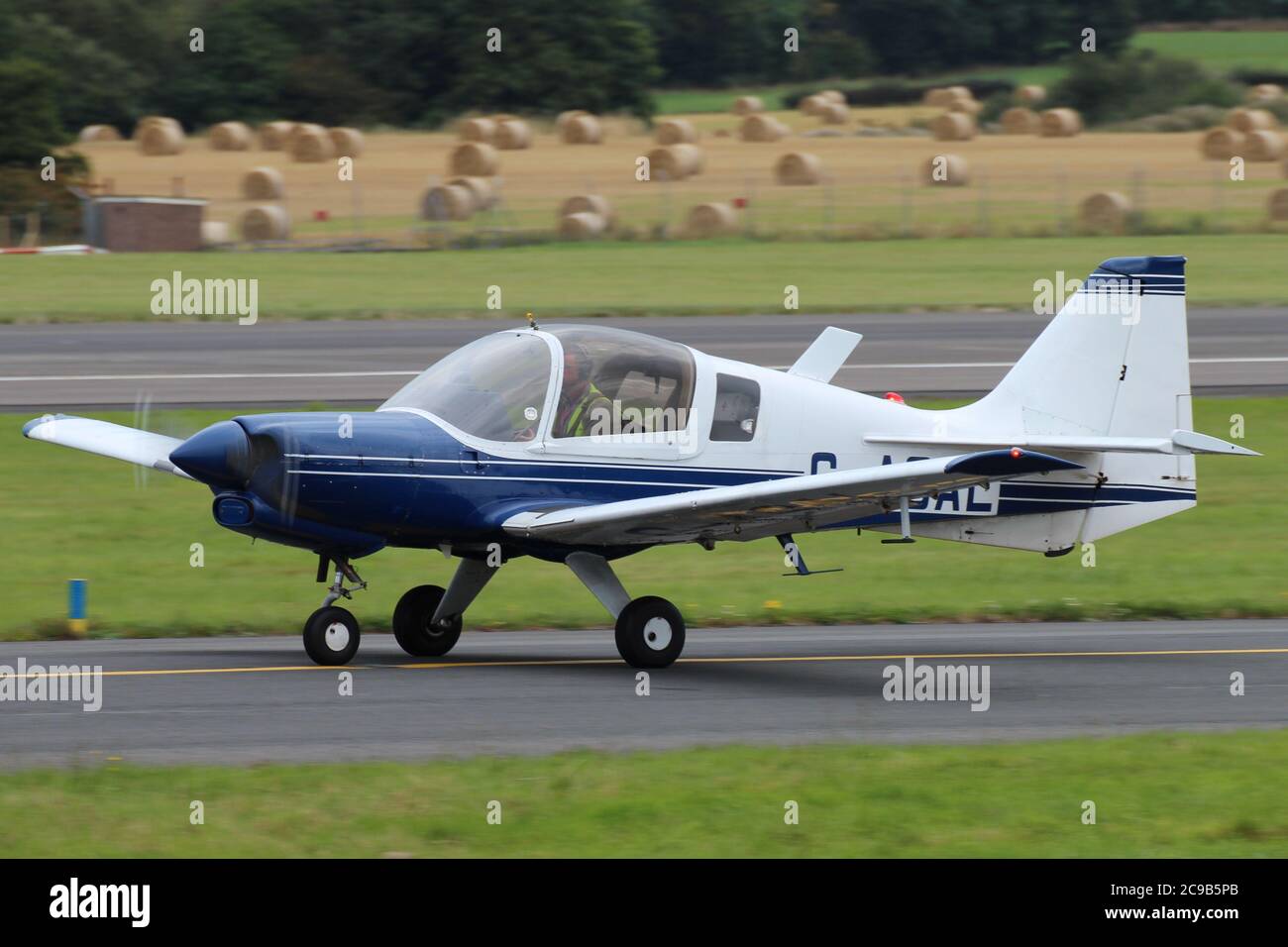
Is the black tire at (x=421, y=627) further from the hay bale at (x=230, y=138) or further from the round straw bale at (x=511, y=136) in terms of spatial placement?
the hay bale at (x=230, y=138)

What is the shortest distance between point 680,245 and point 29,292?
15.0 metres

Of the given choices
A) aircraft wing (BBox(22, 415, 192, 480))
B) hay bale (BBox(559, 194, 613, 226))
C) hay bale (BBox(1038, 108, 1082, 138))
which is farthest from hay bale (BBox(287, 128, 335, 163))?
aircraft wing (BBox(22, 415, 192, 480))

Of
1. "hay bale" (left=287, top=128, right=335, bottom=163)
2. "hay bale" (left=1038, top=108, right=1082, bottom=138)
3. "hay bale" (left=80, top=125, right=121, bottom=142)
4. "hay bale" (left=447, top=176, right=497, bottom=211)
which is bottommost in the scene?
"hay bale" (left=447, top=176, right=497, bottom=211)

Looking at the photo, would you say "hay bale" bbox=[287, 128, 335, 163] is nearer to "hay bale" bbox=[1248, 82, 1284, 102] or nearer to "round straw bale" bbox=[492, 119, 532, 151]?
"round straw bale" bbox=[492, 119, 532, 151]

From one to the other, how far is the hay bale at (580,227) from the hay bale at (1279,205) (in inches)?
648

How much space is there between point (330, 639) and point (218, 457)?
1.59 m

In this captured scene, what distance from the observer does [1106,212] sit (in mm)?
44781

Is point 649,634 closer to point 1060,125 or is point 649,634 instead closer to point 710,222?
point 710,222

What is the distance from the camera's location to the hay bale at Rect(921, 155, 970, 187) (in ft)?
173

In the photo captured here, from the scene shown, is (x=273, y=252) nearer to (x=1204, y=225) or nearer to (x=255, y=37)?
(x=1204, y=225)

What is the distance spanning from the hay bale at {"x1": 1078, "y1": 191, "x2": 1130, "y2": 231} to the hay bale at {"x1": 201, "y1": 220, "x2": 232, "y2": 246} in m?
20.3

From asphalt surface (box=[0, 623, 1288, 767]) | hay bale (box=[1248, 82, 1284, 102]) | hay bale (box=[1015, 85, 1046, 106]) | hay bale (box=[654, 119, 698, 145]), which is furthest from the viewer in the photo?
hay bale (box=[1015, 85, 1046, 106])

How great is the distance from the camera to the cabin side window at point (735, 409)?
13.2 meters

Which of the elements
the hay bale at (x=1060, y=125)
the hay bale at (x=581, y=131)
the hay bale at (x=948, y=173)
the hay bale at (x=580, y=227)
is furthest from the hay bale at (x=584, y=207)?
the hay bale at (x=1060, y=125)
